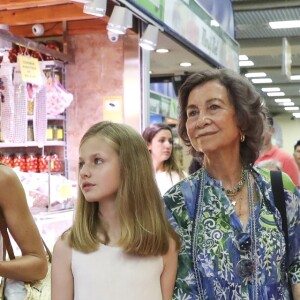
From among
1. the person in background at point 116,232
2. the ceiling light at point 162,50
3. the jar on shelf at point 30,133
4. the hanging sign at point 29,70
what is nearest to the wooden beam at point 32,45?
the hanging sign at point 29,70

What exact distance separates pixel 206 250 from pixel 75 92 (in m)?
4.24

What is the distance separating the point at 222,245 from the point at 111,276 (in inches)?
14.6

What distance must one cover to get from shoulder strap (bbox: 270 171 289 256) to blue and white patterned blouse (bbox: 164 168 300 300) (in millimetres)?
19

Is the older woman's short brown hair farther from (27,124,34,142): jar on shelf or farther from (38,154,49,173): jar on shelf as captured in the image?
(38,154,49,173): jar on shelf

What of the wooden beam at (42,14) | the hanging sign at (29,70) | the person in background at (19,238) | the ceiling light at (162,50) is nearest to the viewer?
the person in background at (19,238)

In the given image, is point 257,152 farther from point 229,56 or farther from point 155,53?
point 229,56

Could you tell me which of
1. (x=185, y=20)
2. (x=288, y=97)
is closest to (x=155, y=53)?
(x=185, y=20)

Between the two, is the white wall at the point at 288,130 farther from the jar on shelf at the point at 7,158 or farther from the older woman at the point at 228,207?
the older woman at the point at 228,207

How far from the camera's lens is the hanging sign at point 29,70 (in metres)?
4.56

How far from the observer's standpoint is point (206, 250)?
182 centimetres

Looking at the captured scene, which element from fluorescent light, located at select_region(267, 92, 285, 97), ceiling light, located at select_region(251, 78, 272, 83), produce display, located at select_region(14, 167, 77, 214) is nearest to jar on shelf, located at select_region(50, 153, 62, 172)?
produce display, located at select_region(14, 167, 77, 214)

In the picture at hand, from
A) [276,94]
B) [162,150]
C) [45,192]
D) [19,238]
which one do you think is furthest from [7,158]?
[276,94]

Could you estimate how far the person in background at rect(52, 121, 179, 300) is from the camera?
177cm

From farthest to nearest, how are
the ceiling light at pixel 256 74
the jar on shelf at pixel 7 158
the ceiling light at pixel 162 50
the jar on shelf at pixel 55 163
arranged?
the ceiling light at pixel 256 74
the ceiling light at pixel 162 50
the jar on shelf at pixel 55 163
the jar on shelf at pixel 7 158
